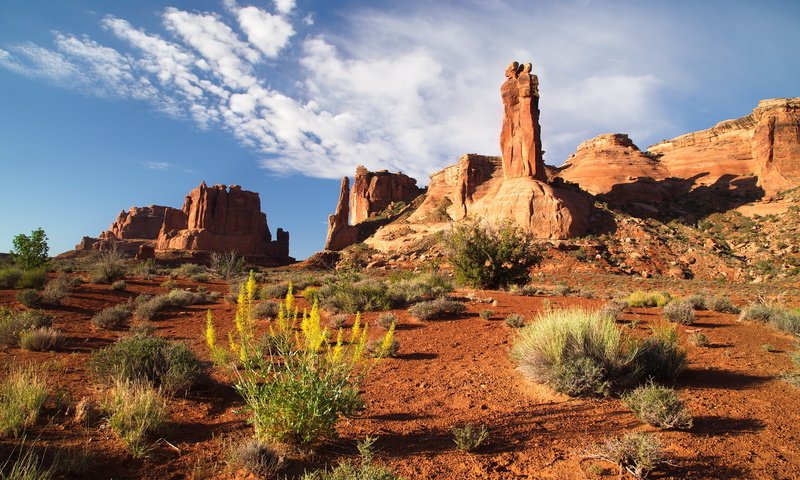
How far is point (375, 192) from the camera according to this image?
88.7 metres

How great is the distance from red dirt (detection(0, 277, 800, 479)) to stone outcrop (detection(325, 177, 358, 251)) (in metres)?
67.0

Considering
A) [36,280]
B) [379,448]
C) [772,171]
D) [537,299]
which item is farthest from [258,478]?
[772,171]

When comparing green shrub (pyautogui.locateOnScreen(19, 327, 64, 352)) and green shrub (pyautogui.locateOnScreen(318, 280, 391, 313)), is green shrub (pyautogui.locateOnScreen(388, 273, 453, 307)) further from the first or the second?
green shrub (pyautogui.locateOnScreen(19, 327, 64, 352))

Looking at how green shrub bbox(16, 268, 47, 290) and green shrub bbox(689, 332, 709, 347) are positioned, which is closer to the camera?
green shrub bbox(689, 332, 709, 347)

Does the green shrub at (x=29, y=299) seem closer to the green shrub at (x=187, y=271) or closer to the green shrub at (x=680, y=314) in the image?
the green shrub at (x=187, y=271)

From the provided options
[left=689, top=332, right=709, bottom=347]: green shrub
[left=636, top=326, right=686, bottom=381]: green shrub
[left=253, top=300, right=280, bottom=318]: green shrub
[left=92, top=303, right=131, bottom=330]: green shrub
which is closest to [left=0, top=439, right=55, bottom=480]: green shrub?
[left=636, top=326, right=686, bottom=381]: green shrub

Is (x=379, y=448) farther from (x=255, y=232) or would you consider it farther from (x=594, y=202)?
(x=255, y=232)

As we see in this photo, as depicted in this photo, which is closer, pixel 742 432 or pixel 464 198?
pixel 742 432

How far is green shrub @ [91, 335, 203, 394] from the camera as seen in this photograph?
215 inches

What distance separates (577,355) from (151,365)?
618 centimetres

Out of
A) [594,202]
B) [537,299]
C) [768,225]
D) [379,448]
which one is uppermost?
[594,202]

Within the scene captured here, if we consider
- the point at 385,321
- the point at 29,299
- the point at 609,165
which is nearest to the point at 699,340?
the point at 385,321

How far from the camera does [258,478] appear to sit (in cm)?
344

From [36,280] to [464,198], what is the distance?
57.8 m
